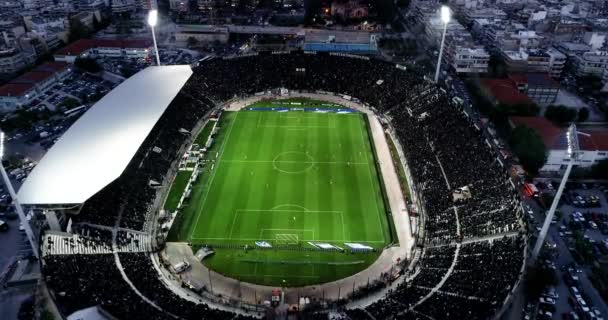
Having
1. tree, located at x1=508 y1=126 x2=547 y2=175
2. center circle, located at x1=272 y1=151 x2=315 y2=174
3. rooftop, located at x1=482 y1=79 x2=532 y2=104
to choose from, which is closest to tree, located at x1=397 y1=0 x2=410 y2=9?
rooftop, located at x1=482 y1=79 x2=532 y2=104

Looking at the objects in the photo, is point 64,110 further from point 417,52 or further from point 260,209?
point 417,52

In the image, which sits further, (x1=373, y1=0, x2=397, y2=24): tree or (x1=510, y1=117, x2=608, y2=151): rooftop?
(x1=373, y1=0, x2=397, y2=24): tree

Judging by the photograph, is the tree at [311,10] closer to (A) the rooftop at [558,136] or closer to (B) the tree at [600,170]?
(A) the rooftop at [558,136]

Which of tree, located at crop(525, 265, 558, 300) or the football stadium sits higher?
the football stadium

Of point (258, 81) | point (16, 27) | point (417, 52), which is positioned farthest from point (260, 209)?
point (16, 27)

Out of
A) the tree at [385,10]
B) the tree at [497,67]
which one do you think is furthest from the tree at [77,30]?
the tree at [497,67]

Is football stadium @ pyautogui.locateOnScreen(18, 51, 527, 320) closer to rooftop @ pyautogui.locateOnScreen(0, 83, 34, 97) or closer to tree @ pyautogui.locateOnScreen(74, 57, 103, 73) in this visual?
rooftop @ pyautogui.locateOnScreen(0, 83, 34, 97)
